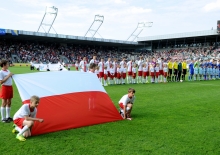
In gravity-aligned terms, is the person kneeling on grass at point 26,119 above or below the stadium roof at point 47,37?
below

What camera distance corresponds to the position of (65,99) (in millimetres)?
6117

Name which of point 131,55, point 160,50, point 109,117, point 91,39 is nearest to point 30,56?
point 91,39

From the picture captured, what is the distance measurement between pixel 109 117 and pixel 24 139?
2329mm

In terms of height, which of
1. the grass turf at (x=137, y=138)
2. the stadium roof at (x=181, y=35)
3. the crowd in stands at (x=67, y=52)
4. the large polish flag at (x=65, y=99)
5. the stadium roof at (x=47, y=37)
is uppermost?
the stadium roof at (x=181, y=35)

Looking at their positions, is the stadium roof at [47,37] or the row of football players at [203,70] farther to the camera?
the stadium roof at [47,37]

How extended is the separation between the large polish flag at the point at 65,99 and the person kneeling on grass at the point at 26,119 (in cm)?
25

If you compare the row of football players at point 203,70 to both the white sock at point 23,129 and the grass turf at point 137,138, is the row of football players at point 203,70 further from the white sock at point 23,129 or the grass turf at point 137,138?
the white sock at point 23,129

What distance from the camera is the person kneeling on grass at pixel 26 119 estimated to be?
196 inches

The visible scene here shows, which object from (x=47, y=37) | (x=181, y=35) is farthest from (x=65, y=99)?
(x=181, y=35)

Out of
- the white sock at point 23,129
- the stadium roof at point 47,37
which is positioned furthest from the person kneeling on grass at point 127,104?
the stadium roof at point 47,37

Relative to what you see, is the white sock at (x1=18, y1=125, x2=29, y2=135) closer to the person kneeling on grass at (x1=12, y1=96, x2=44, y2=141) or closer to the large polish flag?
the person kneeling on grass at (x1=12, y1=96, x2=44, y2=141)

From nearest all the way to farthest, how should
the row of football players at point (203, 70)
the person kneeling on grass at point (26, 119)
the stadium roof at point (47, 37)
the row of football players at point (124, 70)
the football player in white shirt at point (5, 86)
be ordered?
the person kneeling on grass at point (26, 119), the football player in white shirt at point (5, 86), the row of football players at point (124, 70), the row of football players at point (203, 70), the stadium roof at point (47, 37)

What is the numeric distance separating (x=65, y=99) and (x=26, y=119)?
1248 millimetres

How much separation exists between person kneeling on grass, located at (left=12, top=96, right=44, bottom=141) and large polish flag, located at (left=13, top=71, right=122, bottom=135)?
0.25 metres
